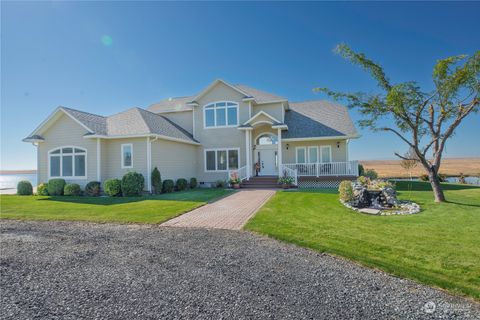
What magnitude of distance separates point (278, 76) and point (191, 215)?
1480 centimetres

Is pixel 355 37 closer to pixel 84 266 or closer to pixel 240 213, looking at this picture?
pixel 240 213

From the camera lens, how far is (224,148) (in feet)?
63.8

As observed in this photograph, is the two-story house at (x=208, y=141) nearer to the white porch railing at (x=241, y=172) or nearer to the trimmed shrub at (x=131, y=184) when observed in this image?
the white porch railing at (x=241, y=172)

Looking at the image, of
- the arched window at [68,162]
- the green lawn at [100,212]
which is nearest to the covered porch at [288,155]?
the green lawn at [100,212]

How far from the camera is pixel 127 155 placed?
615 inches

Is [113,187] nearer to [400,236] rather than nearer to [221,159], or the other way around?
[221,159]

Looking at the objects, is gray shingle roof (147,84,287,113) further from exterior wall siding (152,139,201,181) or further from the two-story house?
exterior wall siding (152,139,201,181)

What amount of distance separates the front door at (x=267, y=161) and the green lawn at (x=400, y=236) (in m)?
8.92

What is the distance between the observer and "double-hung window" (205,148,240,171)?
19250 millimetres

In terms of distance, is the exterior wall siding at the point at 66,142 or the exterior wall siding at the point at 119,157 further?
the exterior wall siding at the point at 66,142

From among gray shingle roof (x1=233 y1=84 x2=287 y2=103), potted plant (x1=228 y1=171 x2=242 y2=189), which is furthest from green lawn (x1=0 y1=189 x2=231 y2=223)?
gray shingle roof (x1=233 y1=84 x2=287 y2=103)

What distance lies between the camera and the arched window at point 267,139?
1956 centimetres

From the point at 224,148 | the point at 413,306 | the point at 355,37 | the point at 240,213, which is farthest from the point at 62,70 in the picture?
the point at 413,306

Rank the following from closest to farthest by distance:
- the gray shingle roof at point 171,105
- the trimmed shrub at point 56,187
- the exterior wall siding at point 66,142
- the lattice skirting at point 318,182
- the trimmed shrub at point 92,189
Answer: the trimmed shrub at point 92,189 → the trimmed shrub at point 56,187 → the exterior wall siding at point 66,142 → the lattice skirting at point 318,182 → the gray shingle roof at point 171,105
